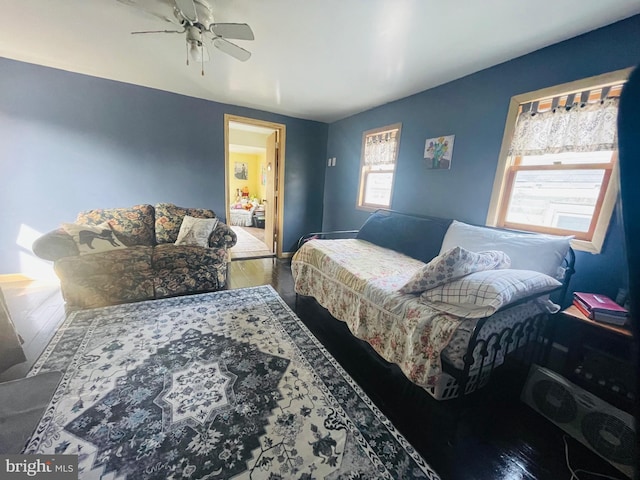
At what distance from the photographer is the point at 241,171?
896 cm

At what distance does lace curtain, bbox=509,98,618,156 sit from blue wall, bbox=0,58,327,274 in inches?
133

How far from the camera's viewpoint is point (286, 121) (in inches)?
165

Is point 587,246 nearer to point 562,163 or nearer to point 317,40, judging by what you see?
point 562,163

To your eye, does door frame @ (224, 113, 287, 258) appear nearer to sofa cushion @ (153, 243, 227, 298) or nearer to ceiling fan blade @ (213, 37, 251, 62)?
sofa cushion @ (153, 243, 227, 298)

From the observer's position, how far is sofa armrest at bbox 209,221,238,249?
3.11 meters

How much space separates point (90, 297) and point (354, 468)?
9.20 feet

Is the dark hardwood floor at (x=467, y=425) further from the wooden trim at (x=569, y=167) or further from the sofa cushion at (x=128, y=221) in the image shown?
the wooden trim at (x=569, y=167)

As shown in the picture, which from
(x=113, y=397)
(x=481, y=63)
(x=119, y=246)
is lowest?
(x=113, y=397)

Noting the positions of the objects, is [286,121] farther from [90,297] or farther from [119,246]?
[90,297]

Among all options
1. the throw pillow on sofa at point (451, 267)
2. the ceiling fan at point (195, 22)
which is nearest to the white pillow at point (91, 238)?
the ceiling fan at point (195, 22)

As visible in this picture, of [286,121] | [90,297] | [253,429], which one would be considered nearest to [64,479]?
[253,429]

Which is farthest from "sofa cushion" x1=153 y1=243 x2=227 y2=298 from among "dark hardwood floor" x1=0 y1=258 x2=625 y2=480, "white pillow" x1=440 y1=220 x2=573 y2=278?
"white pillow" x1=440 y1=220 x2=573 y2=278

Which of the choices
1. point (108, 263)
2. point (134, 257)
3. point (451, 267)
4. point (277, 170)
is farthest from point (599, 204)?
point (108, 263)

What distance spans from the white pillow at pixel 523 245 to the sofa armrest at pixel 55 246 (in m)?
3.67
